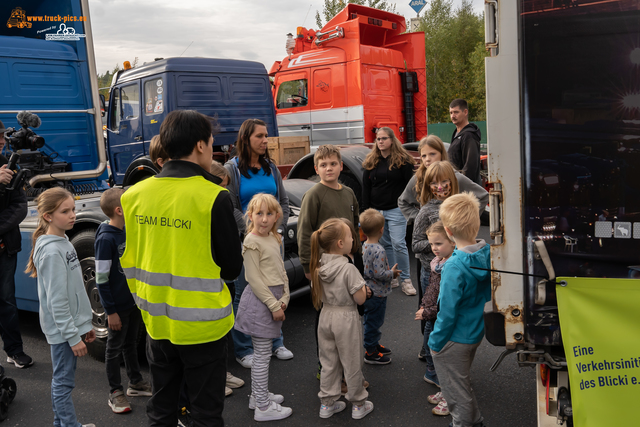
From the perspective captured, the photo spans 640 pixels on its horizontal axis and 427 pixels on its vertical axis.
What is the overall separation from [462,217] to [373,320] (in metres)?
1.33

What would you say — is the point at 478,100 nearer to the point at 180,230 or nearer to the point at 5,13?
the point at 5,13

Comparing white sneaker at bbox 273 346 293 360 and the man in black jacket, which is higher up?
the man in black jacket

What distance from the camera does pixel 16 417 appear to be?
335 cm

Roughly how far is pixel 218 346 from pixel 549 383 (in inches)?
56.9

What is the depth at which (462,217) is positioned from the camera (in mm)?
2648

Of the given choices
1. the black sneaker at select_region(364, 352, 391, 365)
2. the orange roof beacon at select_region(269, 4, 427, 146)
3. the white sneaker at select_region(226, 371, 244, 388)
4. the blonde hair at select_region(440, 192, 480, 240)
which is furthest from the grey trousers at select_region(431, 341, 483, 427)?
the orange roof beacon at select_region(269, 4, 427, 146)

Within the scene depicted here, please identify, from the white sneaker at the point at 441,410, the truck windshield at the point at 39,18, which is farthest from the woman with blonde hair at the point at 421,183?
the truck windshield at the point at 39,18

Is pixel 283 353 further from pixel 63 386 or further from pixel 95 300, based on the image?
pixel 63 386

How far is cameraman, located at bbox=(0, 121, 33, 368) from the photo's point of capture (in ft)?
12.9

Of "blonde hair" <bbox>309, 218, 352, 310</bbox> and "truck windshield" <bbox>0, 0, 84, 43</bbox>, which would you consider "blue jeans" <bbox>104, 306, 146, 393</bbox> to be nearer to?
"blonde hair" <bbox>309, 218, 352, 310</bbox>

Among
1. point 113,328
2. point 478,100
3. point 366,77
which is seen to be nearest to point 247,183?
point 113,328

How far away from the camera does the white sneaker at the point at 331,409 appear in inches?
124

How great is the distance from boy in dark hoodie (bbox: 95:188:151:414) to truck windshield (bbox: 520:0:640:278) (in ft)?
8.08

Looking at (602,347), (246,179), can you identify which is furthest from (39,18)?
(602,347)
